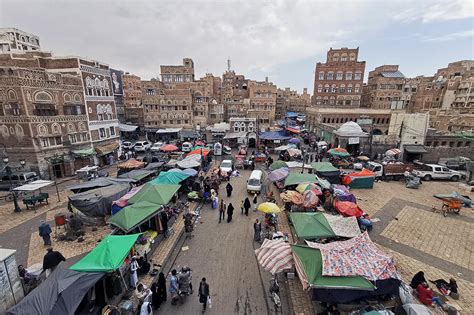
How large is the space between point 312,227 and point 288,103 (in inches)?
3267

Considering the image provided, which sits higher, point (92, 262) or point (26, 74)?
point (26, 74)

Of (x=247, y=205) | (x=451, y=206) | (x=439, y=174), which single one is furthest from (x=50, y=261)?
(x=439, y=174)

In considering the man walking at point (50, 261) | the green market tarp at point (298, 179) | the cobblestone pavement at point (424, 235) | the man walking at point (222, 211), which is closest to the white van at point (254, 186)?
the green market tarp at point (298, 179)

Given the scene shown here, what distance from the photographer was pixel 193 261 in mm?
10562

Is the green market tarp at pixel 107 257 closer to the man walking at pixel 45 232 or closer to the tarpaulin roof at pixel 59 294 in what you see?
the tarpaulin roof at pixel 59 294

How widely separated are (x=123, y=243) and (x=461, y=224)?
764 inches

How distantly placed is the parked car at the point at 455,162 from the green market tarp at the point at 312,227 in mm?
26410

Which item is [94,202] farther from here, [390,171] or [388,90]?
[388,90]

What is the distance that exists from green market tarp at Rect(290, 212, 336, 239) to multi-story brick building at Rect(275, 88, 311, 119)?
7188 cm

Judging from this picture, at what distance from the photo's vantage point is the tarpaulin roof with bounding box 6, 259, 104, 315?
594 centimetres

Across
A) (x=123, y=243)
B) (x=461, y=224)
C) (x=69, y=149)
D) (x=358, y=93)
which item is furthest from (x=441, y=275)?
(x=358, y=93)

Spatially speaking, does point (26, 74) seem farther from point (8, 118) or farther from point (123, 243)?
point (123, 243)

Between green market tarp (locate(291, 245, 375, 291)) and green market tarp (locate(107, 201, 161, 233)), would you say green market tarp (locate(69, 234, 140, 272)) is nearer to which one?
green market tarp (locate(107, 201, 161, 233))

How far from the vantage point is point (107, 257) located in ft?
25.0
